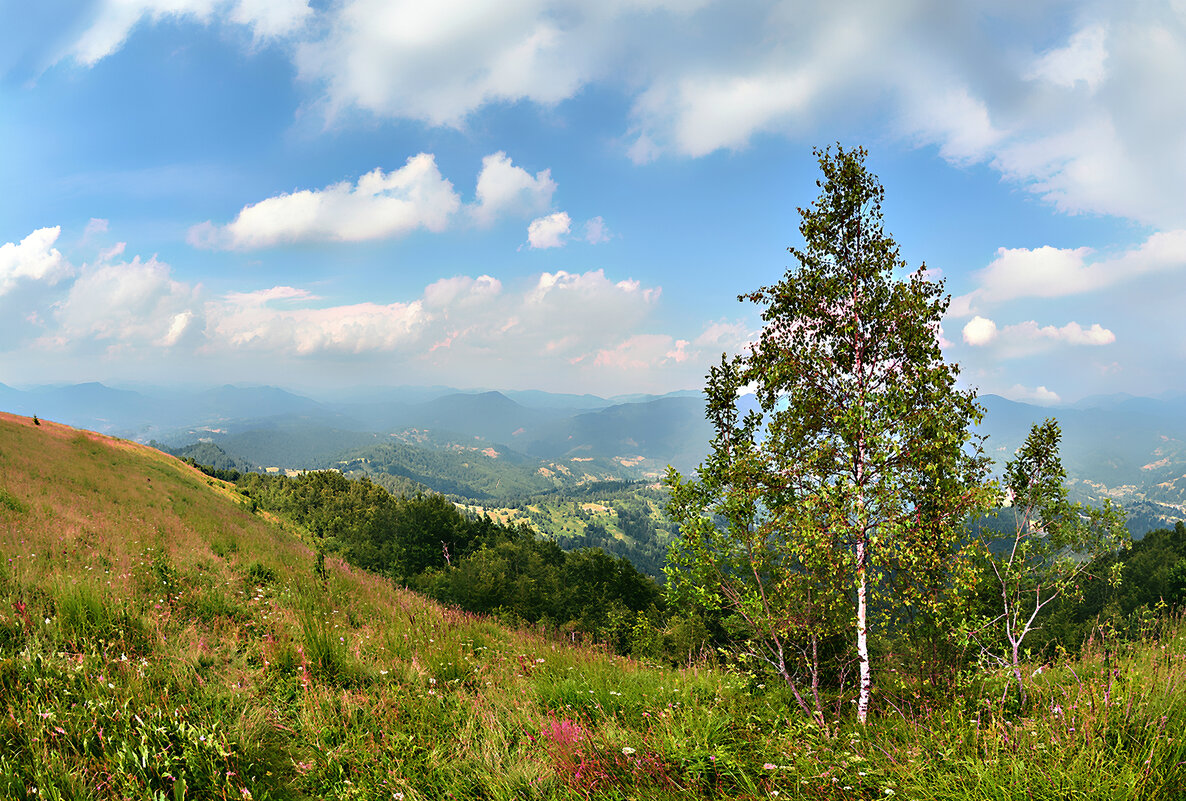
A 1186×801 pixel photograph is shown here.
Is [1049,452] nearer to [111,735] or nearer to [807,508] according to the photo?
[807,508]

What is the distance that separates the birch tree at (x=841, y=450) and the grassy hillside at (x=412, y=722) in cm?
250

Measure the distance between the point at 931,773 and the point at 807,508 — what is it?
5034 millimetres

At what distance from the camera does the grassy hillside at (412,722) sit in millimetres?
3500

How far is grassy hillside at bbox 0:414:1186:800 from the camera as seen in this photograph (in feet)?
11.5

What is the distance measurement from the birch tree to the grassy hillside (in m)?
2.50

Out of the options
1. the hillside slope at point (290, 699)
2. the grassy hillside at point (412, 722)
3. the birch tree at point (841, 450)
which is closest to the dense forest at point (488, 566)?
the birch tree at point (841, 450)

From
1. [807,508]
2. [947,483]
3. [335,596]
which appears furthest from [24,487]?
[947,483]

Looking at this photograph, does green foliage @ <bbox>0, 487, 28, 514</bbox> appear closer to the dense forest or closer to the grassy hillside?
the grassy hillside

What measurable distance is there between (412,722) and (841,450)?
8.36 meters

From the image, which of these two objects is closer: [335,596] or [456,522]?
[335,596]

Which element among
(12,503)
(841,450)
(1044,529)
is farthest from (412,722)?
(12,503)

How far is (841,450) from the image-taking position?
905 cm

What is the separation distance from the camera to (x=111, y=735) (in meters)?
3.69

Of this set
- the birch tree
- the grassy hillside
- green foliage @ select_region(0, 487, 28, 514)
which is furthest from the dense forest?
the grassy hillside
